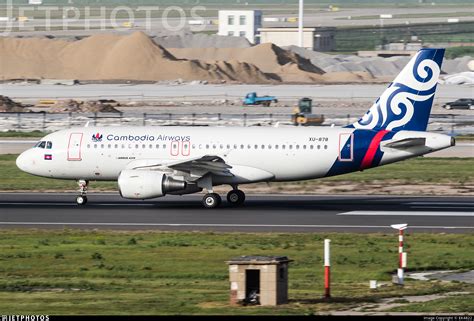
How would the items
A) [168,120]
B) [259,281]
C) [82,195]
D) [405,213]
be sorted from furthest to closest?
[168,120]
[82,195]
[405,213]
[259,281]

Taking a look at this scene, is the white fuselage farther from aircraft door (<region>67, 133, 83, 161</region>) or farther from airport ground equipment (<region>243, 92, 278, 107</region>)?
airport ground equipment (<region>243, 92, 278, 107</region>)

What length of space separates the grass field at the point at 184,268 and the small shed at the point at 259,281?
1.17ft

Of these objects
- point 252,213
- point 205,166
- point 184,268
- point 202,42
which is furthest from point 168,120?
point 202,42

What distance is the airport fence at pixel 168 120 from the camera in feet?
283

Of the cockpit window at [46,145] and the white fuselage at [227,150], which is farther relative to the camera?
the cockpit window at [46,145]

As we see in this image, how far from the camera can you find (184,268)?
31516mm

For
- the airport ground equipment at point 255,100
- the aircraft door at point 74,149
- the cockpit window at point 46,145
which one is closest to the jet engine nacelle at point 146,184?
the aircraft door at point 74,149

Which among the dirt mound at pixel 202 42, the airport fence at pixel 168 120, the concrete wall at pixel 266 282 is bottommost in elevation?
the concrete wall at pixel 266 282

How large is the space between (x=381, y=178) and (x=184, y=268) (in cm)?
2890

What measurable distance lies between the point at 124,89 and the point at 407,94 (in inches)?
3443

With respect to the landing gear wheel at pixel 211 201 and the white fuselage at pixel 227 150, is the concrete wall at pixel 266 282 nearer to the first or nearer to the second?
the white fuselage at pixel 227 150

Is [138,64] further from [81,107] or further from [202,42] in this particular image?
[81,107]

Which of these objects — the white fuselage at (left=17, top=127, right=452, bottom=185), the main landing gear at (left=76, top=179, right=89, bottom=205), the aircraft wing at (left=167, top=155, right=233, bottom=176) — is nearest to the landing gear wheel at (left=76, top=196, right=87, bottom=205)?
the main landing gear at (left=76, top=179, right=89, bottom=205)

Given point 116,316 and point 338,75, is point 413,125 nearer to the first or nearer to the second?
point 116,316
